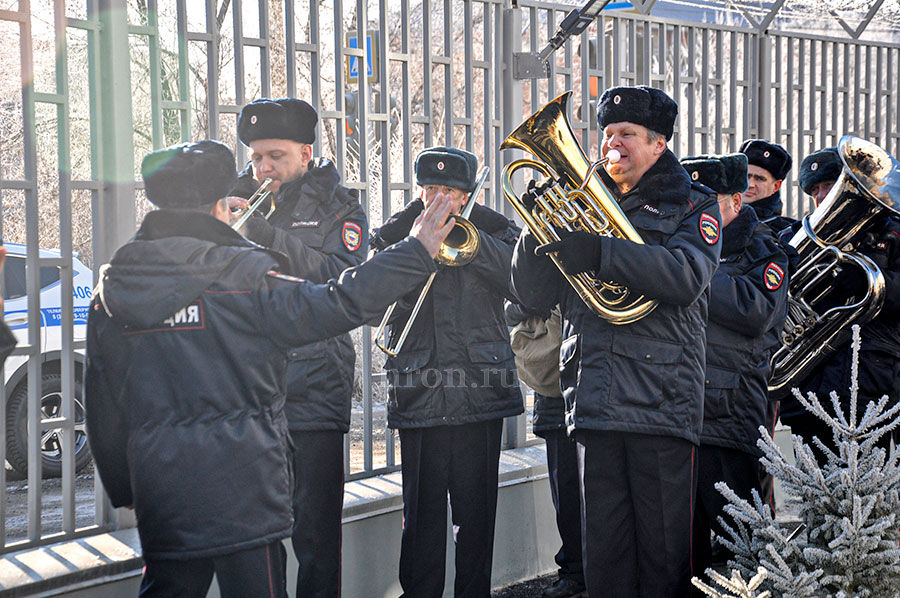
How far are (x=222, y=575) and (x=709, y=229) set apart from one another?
204cm

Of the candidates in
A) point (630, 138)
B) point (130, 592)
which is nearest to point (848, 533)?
point (630, 138)

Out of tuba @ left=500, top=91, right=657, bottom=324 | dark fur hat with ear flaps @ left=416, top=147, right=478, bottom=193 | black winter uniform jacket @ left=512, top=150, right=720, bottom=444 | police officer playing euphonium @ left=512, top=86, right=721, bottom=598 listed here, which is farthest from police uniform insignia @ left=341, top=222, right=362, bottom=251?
black winter uniform jacket @ left=512, top=150, right=720, bottom=444

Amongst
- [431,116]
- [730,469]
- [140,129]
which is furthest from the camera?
[140,129]

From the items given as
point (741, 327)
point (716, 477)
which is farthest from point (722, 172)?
point (716, 477)

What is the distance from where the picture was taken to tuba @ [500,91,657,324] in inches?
151

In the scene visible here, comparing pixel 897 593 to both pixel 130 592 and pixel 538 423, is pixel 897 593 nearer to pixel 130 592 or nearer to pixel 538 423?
pixel 538 423

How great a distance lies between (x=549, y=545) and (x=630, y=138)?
8.04 ft

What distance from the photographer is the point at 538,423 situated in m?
5.02

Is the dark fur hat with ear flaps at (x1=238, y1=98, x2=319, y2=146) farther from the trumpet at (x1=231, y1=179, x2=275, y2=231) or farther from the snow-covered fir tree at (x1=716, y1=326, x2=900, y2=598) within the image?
the snow-covered fir tree at (x1=716, y1=326, x2=900, y2=598)

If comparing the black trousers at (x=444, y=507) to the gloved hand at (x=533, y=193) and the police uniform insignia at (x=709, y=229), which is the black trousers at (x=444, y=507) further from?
the police uniform insignia at (x=709, y=229)

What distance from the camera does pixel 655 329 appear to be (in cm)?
387

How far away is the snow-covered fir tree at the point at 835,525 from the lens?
3.45 m

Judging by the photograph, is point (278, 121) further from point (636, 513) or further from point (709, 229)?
point (636, 513)

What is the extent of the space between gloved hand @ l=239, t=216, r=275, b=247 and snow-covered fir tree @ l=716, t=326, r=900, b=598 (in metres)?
1.72
